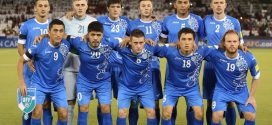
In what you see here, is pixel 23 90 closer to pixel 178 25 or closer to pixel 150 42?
pixel 150 42

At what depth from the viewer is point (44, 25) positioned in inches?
236

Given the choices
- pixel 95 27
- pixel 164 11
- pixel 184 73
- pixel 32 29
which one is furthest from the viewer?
pixel 164 11

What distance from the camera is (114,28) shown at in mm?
6098

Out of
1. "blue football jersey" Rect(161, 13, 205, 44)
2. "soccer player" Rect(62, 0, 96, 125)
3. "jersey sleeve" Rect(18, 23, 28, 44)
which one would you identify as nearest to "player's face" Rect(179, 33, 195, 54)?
"blue football jersey" Rect(161, 13, 205, 44)

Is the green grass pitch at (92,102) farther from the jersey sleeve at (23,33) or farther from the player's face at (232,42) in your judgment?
the player's face at (232,42)

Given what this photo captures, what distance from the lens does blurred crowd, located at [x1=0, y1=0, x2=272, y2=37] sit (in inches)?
944

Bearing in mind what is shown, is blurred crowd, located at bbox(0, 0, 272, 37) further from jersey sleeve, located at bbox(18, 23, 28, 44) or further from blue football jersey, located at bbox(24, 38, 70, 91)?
blue football jersey, located at bbox(24, 38, 70, 91)

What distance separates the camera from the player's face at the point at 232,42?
209 inches

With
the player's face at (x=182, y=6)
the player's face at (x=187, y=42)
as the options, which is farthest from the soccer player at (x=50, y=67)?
the player's face at (x=182, y=6)

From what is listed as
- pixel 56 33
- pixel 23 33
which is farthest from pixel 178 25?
pixel 23 33

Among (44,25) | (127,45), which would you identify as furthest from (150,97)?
(44,25)

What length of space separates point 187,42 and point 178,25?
74 cm

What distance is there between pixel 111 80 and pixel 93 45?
817 mm

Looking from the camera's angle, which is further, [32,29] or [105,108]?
[32,29]
